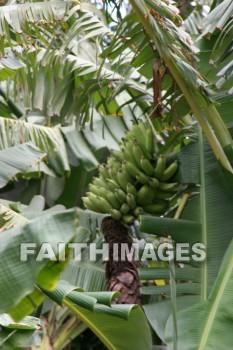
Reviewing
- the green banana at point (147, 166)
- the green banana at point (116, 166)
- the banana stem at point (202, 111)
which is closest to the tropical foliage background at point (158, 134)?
the banana stem at point (202, 111)

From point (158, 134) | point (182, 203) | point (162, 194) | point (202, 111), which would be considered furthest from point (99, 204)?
point (158, 134)

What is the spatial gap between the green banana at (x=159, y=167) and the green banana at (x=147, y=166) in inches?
0.7

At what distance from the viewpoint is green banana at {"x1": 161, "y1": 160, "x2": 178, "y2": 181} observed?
246 cm

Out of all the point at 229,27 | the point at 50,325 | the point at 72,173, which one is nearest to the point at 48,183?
the point at 72,173

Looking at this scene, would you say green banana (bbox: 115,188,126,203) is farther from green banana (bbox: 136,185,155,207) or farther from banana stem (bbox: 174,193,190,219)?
banana stem (bbox: 174,193,190,219)

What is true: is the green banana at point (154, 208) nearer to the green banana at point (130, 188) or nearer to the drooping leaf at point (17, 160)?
the green banana at point (130, 188)

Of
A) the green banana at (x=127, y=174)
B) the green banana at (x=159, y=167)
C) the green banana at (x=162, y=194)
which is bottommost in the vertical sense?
the green banana at (x=162, y=194)

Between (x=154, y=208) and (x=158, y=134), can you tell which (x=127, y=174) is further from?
(x=158, y=134)

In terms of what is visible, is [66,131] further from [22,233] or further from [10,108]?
[22,233]

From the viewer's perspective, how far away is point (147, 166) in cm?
243

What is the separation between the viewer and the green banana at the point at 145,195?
245 centimetres

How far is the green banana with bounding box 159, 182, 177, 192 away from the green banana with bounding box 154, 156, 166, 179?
0.04 m

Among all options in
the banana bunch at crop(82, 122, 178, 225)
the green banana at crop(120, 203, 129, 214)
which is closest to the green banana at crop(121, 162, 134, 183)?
the banana bunch at crop(82, 122, 178, 225)

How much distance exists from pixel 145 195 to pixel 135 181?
68 mm
